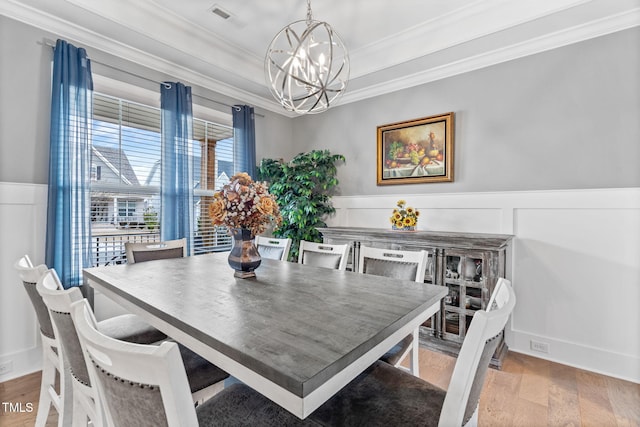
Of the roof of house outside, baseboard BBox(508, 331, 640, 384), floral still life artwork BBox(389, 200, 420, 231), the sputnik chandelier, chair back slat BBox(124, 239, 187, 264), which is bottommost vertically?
baseboard BBox(508, 331, 640, 384)

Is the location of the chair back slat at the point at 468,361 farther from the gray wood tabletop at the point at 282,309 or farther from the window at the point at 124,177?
the window at the point at 124,177

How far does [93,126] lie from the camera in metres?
2.64

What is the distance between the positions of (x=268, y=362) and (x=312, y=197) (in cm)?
312

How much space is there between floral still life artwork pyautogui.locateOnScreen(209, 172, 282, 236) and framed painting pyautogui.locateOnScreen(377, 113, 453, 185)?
6.79ft

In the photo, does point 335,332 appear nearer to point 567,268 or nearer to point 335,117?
point 567,268

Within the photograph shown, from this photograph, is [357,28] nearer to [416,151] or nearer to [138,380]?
[416,151]

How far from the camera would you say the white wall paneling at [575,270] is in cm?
222

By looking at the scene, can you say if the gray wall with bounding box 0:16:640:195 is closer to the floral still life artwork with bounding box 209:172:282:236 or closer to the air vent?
the air vent

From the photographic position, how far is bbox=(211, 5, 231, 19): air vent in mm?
2537

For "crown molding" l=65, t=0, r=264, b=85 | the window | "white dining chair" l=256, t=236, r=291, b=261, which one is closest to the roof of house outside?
the window

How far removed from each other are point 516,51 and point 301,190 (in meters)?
2.44

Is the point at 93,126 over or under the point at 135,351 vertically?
over

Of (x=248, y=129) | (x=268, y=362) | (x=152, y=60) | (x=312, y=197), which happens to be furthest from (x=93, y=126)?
(x=268, y=362)

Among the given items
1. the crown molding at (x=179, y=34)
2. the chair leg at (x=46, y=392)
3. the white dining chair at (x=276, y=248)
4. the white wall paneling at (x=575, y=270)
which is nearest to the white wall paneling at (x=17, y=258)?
the chair leg at (x=46, y=392)
